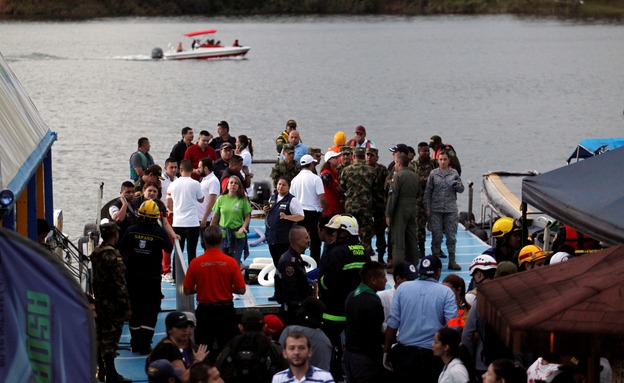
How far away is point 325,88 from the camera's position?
254 feet

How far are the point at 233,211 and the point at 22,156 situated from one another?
17.8ft

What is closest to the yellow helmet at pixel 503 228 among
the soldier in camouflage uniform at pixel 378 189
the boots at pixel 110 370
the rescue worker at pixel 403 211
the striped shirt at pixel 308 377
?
the rescue worker at pixel 403 211

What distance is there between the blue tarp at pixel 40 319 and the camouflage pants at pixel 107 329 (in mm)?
5149

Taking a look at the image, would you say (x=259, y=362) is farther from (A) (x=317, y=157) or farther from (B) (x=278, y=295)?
(A) (x=317, y=157)

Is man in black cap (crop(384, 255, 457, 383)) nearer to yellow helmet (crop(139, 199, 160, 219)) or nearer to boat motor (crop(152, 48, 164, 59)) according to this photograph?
yellow helmet (crop(139, 199, 160, 219))

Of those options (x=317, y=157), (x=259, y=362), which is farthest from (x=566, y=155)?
(x=259, y=362)

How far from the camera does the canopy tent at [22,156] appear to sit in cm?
757

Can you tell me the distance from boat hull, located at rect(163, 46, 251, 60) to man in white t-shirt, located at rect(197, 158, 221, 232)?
75.4m

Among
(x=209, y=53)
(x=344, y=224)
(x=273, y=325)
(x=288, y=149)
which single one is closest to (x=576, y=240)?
(x=344, y=224)

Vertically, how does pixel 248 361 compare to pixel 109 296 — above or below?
above

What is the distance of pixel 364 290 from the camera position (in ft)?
29.8

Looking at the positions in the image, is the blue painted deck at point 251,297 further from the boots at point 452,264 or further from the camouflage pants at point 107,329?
the camouflage pants at point 107,329

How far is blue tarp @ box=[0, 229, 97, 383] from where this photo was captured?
533 centimetres

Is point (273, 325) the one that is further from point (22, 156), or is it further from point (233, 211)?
point (233, 211)
